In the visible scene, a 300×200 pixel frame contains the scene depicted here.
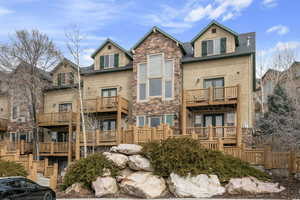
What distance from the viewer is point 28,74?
26.7 m

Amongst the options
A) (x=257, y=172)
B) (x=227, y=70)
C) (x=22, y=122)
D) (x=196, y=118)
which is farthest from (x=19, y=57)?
(x=257, y=172)

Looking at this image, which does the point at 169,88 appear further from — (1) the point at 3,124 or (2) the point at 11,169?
(1) the point at 3,124

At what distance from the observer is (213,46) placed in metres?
24.2

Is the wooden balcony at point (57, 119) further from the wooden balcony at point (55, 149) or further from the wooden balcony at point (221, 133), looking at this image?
the wooden balcony at point (221, 133)

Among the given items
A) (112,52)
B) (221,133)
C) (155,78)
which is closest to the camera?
(221,133)

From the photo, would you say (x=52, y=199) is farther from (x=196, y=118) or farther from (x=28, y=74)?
(x=28, y=74)

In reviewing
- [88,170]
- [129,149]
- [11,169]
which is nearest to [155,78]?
[129,149]

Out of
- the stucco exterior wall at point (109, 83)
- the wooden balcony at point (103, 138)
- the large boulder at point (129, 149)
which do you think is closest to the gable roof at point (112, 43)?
the stucco exterior wall at point (109, 83)

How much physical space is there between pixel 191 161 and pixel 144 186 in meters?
2.70

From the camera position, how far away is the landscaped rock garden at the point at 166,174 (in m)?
14.3

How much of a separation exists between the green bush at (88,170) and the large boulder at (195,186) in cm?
324

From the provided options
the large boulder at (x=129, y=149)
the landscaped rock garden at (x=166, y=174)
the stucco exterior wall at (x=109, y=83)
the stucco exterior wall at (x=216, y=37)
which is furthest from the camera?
the stucco exterior wall at (x=109, y=83)

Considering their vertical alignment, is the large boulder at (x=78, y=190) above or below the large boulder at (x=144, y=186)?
below

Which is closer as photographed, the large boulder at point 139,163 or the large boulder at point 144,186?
the large boulder at point 144,186
